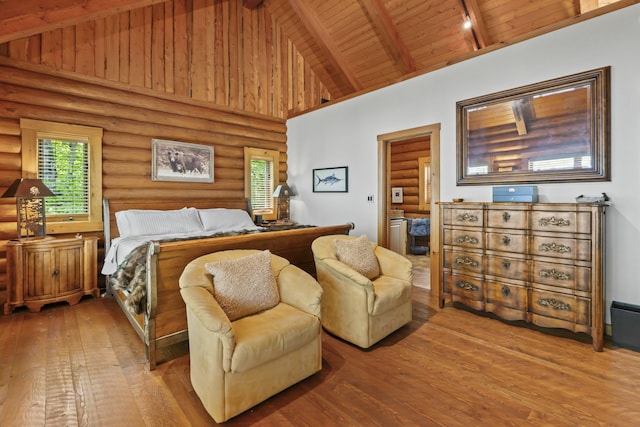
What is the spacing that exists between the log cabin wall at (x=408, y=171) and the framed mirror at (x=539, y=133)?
147 inches

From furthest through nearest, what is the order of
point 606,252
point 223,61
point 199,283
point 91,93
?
point 223,61, point 91,93, point 606,252, point 199,283

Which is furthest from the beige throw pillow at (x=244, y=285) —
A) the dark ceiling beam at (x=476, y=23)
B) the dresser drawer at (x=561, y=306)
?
the dark ceiling beam at (x=476, y=23)

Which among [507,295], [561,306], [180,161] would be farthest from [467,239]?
[180,161]

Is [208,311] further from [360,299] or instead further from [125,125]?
[125,125]

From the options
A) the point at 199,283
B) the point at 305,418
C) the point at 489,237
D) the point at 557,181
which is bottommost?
the point at 305,418

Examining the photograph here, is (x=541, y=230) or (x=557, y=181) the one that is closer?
(x=541, y=230)

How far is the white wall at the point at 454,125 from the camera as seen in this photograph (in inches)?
109

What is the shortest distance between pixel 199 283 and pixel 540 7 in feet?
15.9

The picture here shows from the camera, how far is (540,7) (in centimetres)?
375

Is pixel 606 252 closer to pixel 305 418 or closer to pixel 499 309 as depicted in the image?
pixel 499 309

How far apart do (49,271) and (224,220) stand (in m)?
2.07

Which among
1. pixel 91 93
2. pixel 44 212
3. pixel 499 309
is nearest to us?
pixel 499 309

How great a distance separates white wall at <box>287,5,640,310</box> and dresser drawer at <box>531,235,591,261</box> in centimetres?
45

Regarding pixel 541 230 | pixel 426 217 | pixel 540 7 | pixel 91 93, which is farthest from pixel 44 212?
pixel 426 217
